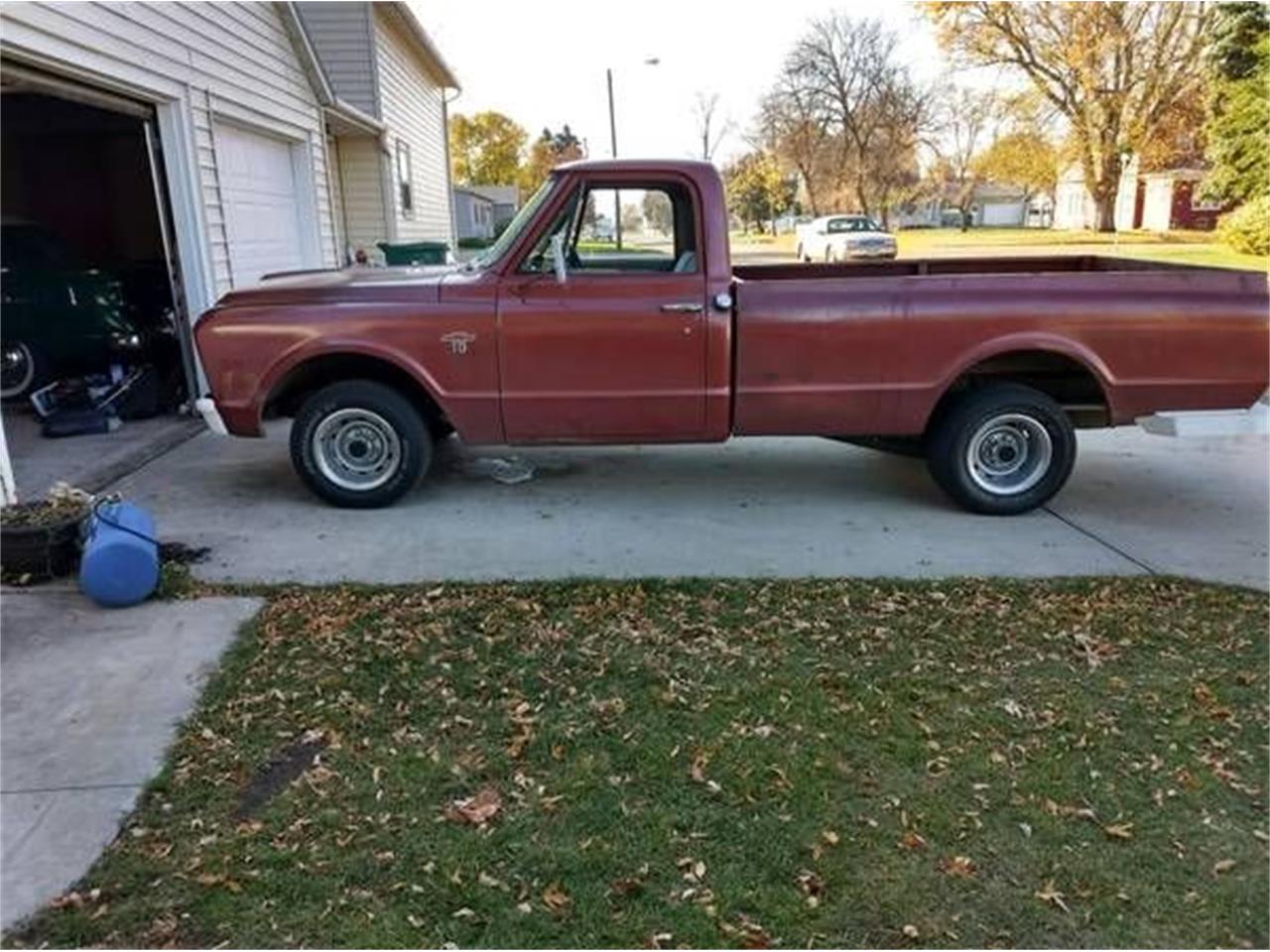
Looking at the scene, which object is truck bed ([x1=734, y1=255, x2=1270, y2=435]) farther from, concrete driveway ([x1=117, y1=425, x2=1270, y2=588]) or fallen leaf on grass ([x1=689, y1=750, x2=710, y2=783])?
fallen leaf on grass ([x1=689, y1=750, x2=710, y2=783])

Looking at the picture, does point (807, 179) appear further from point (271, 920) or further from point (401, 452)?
point (271, 920)

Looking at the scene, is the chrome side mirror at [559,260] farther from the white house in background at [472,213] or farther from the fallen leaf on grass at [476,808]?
the white house in background at [472,213]

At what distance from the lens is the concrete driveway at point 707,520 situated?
4914mm

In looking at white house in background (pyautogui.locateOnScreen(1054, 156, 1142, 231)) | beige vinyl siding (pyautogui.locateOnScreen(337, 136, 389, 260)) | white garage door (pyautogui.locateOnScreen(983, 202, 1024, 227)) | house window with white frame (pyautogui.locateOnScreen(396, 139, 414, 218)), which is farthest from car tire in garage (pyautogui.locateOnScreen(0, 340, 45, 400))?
white garage door (pyautogui.locateOnScreen(983, 202, 1024, 227))

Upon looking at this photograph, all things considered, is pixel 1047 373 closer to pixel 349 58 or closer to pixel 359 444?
pixel 359 444

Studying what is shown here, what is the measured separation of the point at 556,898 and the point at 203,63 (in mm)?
7807

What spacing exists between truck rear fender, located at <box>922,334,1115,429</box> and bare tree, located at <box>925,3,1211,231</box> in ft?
104

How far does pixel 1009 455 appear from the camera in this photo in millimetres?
5770

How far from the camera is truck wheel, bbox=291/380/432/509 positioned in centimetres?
567

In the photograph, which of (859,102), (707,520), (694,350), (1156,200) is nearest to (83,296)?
(694,350)

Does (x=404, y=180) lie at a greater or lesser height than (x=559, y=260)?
greater

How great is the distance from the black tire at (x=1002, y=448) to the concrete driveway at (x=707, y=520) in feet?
0.53

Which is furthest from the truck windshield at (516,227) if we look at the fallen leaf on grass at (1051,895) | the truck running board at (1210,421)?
the fallen leaf on grass at (1051,895)

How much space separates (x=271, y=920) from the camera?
2404 mm
